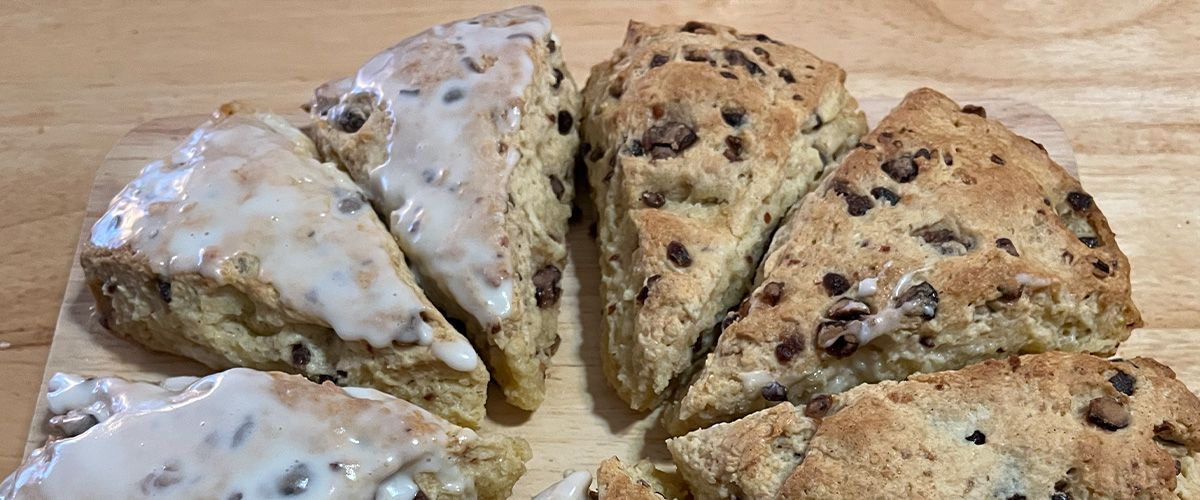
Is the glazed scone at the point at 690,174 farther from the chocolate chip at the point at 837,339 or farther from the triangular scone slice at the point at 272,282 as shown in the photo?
the triangular scone slice at the point at 272,282

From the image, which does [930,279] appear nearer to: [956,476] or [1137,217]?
[956,476]

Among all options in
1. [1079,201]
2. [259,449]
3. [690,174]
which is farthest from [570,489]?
[1079,201]

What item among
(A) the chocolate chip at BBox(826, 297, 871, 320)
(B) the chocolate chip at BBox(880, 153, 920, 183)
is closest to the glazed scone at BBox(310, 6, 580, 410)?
(A) the chocolate chip at BBox(826, 297, 871, 320)

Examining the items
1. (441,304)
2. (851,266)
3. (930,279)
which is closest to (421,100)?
(441,304)

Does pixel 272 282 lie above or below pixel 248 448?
above

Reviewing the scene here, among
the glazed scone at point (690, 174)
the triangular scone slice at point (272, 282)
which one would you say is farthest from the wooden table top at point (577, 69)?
the glazed scone at point (690, 174)

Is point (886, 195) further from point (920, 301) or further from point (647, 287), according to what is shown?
point (647, 287)

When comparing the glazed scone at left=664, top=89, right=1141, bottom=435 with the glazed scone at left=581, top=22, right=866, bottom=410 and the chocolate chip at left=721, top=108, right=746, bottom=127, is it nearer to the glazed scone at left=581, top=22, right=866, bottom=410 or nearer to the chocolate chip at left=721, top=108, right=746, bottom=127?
the glazed scone at left=581, top=22, right=866, bottom=410
